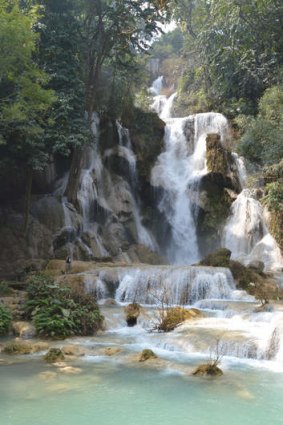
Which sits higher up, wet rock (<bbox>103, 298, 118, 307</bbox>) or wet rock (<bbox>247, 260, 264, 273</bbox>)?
wet rock (<bbox>247, 260, 264, 273</bbox>)

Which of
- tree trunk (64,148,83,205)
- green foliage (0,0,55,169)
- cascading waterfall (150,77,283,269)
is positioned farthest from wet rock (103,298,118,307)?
tree trunk (64,148,83,205)

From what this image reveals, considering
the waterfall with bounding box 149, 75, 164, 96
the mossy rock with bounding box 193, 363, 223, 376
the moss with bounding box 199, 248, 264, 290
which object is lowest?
the mossy rock with bounding box 193, 363, 223, 376

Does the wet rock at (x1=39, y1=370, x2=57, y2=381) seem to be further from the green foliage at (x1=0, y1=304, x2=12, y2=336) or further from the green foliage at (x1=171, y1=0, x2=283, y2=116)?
the green foliage at (x1=171, y1=0, x2=283, y2=116)

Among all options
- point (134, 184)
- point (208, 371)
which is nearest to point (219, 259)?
point (208, 371)

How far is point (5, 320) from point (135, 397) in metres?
5.63

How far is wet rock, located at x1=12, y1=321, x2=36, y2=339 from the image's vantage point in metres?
11.3

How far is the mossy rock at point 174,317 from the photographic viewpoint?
11617mm

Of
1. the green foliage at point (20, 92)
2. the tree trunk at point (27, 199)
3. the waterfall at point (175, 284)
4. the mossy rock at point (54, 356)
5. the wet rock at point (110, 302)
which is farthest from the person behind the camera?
the tree trunk at point (27, 199)

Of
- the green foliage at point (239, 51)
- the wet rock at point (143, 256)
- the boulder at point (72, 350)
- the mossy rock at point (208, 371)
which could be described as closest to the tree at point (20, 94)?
the wet rock at point (143, 256)

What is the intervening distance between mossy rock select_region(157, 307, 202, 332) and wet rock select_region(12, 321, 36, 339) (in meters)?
2.98

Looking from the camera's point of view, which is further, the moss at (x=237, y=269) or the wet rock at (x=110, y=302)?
the moss at (x=237, y=269)

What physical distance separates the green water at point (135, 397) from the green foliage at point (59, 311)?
103 inches

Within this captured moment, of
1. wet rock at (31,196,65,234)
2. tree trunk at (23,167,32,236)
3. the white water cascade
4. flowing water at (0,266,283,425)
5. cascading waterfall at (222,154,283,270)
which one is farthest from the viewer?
the white water cascade

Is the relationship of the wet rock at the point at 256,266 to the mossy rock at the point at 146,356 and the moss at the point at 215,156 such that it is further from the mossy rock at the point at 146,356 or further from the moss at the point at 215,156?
the mossy rock at the point at 146,356
